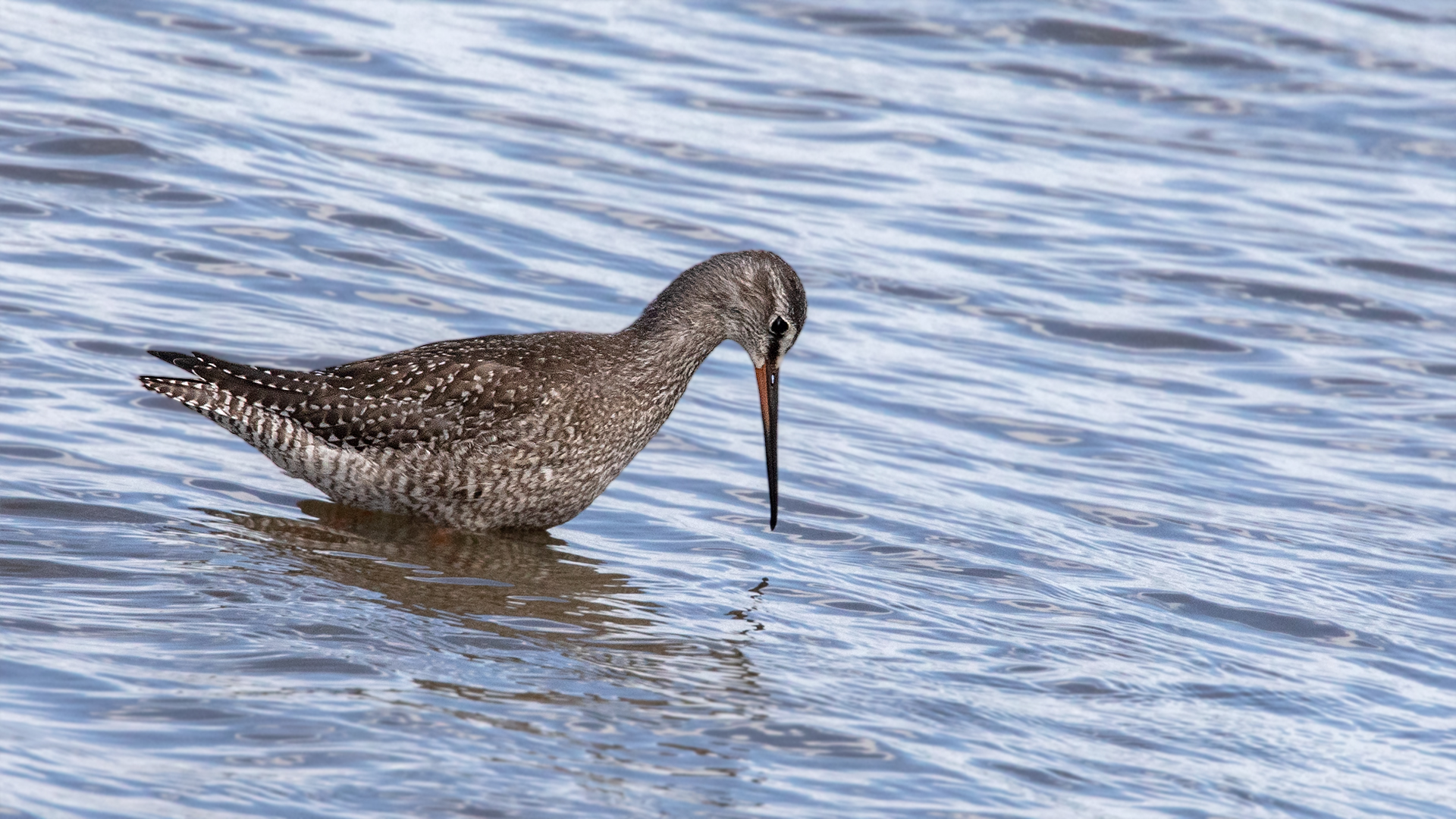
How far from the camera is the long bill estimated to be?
7.97m

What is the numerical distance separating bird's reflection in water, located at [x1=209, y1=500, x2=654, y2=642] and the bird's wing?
0.39m

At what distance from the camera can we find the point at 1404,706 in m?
6.52

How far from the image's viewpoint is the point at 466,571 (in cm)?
724

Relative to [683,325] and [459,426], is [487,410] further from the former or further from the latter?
[683,325]

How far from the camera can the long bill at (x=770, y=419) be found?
797cm

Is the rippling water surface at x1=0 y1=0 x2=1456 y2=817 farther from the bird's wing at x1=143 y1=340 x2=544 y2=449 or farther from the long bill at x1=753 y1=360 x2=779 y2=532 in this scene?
the bird's wing at x1=143 y1=340 x2=544 y2=449

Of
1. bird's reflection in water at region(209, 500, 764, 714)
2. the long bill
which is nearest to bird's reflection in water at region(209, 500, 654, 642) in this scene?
bird's reflection in water at region(209, 500, 764, 714)

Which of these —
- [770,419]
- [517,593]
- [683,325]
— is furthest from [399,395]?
[770,419]

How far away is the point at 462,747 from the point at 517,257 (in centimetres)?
648

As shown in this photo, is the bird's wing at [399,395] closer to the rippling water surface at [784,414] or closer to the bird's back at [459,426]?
the bird's back at [459,426]

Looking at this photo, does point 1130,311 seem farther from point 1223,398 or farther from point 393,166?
point 393,166

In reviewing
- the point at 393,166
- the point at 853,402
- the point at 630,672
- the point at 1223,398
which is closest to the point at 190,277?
the point at 393,166

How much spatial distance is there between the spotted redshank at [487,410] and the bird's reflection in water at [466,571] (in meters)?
0.11

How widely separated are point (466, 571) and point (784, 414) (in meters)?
2.82
